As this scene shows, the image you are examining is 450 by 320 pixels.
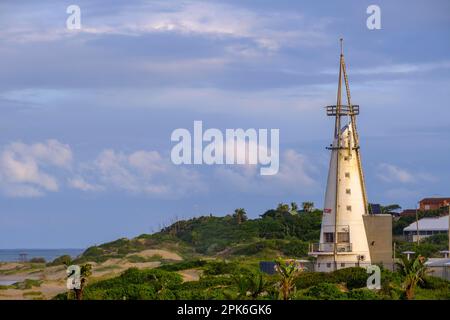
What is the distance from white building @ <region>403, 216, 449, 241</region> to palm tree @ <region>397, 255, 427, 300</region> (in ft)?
157

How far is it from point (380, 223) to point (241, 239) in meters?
41.6

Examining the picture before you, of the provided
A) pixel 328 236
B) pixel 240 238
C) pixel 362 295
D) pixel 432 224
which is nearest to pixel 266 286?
pixel 362 295

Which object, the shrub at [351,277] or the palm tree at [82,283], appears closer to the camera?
the palm tree at [82,283]

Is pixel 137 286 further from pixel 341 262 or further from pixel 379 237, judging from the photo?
pixel 379 237

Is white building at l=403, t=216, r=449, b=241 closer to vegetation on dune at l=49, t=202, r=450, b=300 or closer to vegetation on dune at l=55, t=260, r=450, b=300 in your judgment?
vegetation on dune at l=49, t=202, r=450, b=300

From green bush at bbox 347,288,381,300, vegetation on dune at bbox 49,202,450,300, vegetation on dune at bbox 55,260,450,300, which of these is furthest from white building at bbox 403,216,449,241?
green bush at bbox 347,288,381,300

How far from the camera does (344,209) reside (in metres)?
74.4

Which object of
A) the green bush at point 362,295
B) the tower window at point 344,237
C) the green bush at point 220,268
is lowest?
the green bush at point 362,295

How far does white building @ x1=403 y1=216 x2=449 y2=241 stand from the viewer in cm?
11519

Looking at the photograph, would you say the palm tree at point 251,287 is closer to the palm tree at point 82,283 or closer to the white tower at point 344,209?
the palm tree at point 82,283

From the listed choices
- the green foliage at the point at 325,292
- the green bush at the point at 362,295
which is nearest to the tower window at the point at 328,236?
the green foliage at the point at 325,292

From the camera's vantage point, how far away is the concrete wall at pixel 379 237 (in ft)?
247

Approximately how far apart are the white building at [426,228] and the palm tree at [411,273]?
4786 centimetres
